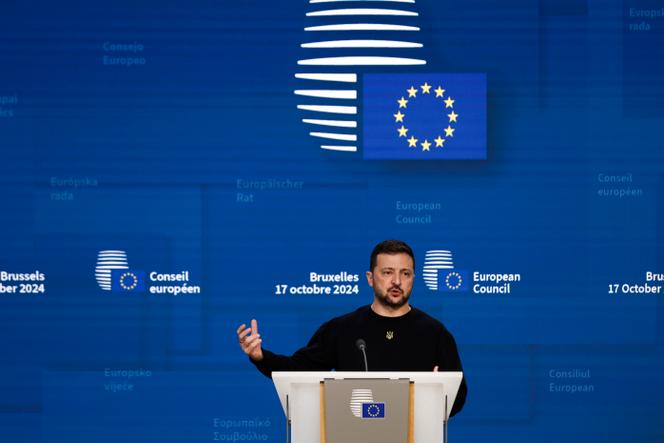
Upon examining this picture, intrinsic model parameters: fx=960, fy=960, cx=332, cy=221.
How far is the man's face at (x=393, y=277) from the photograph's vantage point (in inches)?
151

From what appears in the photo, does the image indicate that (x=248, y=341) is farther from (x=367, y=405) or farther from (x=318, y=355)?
(x=367, y=405)

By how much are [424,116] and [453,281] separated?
920mm

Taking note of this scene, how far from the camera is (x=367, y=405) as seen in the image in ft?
9.75

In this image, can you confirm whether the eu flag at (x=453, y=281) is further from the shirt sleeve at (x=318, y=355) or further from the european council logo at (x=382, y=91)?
the shirt sleeve at (x=318, y=355)

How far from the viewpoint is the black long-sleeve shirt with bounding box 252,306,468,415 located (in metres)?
3.82

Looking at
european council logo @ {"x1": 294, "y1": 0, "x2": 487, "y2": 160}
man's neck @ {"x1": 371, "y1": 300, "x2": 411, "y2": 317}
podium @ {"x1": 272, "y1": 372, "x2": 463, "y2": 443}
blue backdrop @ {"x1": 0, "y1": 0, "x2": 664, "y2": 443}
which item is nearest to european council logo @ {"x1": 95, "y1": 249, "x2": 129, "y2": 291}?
blue backdrop @ {"x1": 0, "y1": 0, "x2": 664, "y2": 443}

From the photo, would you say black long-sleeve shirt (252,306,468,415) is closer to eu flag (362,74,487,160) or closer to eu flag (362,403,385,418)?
eu flag (362,403,385,418)

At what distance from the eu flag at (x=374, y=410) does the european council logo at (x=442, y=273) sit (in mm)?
2356

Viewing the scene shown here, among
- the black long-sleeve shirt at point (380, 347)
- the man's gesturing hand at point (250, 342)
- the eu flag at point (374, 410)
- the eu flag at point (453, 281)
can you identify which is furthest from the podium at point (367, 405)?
→ the eu flag at point (453, 281)

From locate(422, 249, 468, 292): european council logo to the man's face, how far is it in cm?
140

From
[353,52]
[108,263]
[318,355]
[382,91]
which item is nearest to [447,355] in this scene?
[318,355]

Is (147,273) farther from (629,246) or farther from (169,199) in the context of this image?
(629,246)

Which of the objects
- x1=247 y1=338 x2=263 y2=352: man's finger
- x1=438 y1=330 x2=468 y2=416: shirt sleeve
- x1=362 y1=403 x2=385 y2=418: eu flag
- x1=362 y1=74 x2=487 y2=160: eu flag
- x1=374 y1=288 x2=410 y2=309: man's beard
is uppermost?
x1=362 y1=74 x2=487 y2=160: eu flag

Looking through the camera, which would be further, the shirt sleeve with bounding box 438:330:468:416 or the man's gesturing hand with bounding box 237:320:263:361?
the shirt sleeve with bounding box 438:330:468:416
